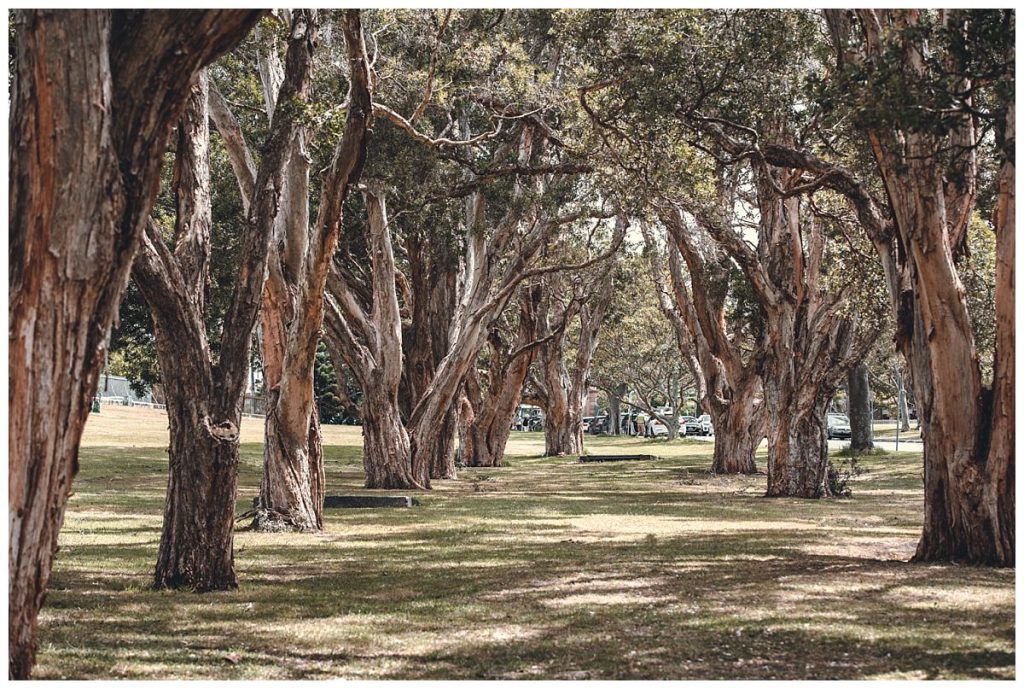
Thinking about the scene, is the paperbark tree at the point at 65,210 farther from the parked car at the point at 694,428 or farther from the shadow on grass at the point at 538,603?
the parked car at the point at 694,428

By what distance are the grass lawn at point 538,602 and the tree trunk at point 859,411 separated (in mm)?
20419

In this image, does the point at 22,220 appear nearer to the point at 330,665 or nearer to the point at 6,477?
the point at 6,477

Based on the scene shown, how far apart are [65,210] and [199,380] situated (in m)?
4.65

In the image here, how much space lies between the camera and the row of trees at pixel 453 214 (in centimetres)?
582

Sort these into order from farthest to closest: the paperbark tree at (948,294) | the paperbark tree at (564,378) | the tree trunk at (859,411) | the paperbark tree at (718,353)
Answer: the paperbark tree at (564,378) → the tree trunk at (859,411) → the paperbark tree at (718,353) → the paperbark tree at (948,294)

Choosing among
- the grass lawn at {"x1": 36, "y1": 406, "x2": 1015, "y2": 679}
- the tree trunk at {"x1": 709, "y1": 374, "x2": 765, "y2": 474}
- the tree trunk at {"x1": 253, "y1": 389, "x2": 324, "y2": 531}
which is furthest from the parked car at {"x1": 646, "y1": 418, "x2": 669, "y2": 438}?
the tree trunk at {"x1": 253, "y1": 389, "x2": 324, "y2": 531}

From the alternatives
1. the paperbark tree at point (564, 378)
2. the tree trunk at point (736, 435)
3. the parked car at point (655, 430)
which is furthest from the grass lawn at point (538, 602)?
the parked car at point (655, 430)

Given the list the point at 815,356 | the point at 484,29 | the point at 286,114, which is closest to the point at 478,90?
the point at 484,29

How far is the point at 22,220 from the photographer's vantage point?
568 centimetres

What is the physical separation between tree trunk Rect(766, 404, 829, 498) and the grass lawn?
10.5 ft

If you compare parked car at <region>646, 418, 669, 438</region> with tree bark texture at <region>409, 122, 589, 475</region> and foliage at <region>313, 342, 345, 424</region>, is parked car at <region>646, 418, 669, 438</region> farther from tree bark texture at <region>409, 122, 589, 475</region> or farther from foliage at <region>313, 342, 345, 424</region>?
tree bark texture at <region>409, 122, 589, 475</region>

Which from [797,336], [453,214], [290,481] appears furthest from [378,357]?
[290,481]

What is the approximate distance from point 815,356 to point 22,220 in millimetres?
18095

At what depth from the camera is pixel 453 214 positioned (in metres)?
24.4
